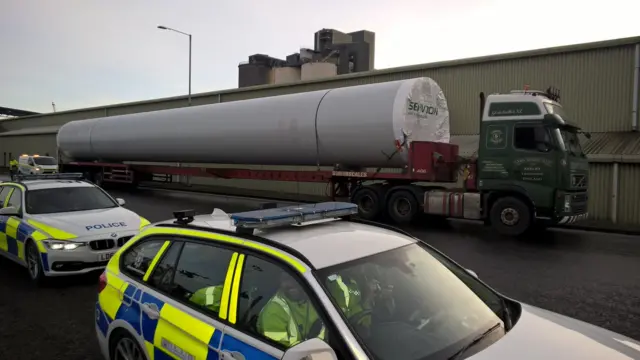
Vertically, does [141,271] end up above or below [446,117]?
below

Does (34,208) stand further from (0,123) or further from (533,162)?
(0,123)

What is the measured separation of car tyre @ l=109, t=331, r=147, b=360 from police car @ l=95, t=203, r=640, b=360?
0.04 ft

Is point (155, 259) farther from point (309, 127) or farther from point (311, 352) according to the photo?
point (309, 127)

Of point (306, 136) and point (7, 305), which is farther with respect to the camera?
point (306, 136)

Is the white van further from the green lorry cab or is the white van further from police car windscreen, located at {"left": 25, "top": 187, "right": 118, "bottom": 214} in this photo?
the green lorry cab

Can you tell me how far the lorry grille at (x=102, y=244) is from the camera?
623 centimetres

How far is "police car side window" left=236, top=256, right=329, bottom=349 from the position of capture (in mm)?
2385

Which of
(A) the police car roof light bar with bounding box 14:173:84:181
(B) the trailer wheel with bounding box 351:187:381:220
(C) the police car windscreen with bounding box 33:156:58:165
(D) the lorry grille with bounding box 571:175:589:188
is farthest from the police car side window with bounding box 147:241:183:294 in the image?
(C) the police car windscreen with bounding box 33:156:58:165

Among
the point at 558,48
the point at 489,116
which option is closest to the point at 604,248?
the point at 489,116

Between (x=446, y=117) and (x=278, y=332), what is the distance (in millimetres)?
12114

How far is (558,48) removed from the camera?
49.2 feet

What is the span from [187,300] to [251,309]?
578mm

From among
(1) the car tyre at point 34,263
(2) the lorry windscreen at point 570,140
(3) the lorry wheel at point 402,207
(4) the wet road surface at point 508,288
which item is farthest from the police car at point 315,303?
(3) the lorry wheel at point 402,207

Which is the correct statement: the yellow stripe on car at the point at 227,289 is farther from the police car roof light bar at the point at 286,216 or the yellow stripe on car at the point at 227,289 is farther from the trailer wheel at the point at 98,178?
the trailer wheel at the point at 98,178
